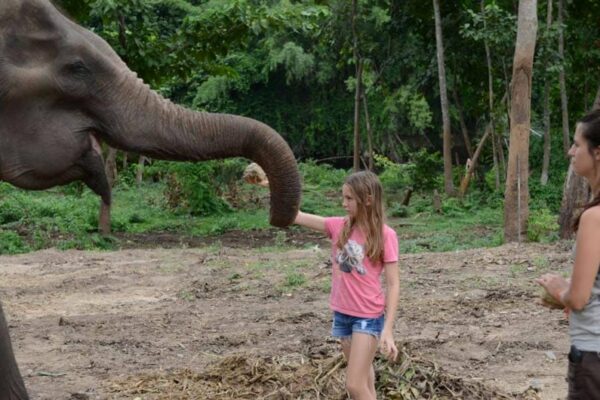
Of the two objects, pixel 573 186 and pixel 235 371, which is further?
pixel 573 186

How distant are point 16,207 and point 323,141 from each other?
1626 centimetres

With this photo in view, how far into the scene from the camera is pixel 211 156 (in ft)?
12.5

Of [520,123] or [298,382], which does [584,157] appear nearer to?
[298,382]

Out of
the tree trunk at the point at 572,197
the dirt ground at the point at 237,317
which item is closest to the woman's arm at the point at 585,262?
the dirt ground at the point at 237,317

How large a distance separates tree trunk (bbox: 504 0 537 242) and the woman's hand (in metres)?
8.50

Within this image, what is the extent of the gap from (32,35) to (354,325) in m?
1.93

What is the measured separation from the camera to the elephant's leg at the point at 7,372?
13.1 feet

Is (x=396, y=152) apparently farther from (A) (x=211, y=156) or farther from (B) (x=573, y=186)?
(A) (x=211, y=156)

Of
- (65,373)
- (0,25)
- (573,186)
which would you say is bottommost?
(65,373)

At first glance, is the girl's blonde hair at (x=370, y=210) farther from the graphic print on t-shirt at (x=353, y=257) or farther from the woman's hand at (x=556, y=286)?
the woman's hand at (x=556, y=286)

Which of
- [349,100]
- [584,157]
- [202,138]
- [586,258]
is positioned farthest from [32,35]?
[349,100]

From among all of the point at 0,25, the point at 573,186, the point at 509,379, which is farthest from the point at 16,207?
the point at 0,25

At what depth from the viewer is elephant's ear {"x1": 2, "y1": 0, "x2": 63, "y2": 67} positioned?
3666mm

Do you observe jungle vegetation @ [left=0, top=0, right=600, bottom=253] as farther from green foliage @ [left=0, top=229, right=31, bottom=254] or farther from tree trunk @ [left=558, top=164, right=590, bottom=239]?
tree trunk @ [left=558, top=164, right=590, bottom=239]
